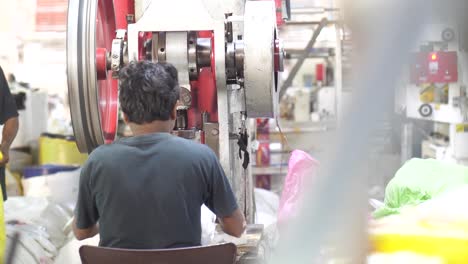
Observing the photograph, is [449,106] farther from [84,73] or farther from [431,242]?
[431,242]

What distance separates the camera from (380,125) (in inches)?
21.6

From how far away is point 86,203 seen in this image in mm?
1738

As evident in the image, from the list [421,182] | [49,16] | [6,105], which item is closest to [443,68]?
[421,182]

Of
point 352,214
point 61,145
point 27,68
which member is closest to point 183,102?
point 352,214

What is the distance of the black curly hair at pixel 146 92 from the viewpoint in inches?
65.1

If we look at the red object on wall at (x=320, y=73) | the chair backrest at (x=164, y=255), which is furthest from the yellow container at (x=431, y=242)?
the red object on wall at (x=320, y=73)

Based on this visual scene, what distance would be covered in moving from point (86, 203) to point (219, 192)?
38 centimetres

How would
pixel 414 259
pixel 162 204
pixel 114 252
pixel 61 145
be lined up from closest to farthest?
pixel 414 259 → pixel 114 252 → pixel 162 204 → pixel 61 145

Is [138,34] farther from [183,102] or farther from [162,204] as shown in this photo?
[162,204]

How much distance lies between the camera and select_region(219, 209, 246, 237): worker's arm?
1724mm

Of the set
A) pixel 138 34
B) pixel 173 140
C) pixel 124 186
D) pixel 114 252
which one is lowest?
pixel 114 252

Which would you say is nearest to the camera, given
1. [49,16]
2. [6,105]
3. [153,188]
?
[153,188]

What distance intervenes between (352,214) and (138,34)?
58.6 inches

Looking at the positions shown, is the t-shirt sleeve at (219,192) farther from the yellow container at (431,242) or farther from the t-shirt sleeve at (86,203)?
the yellow container at (431,242)
